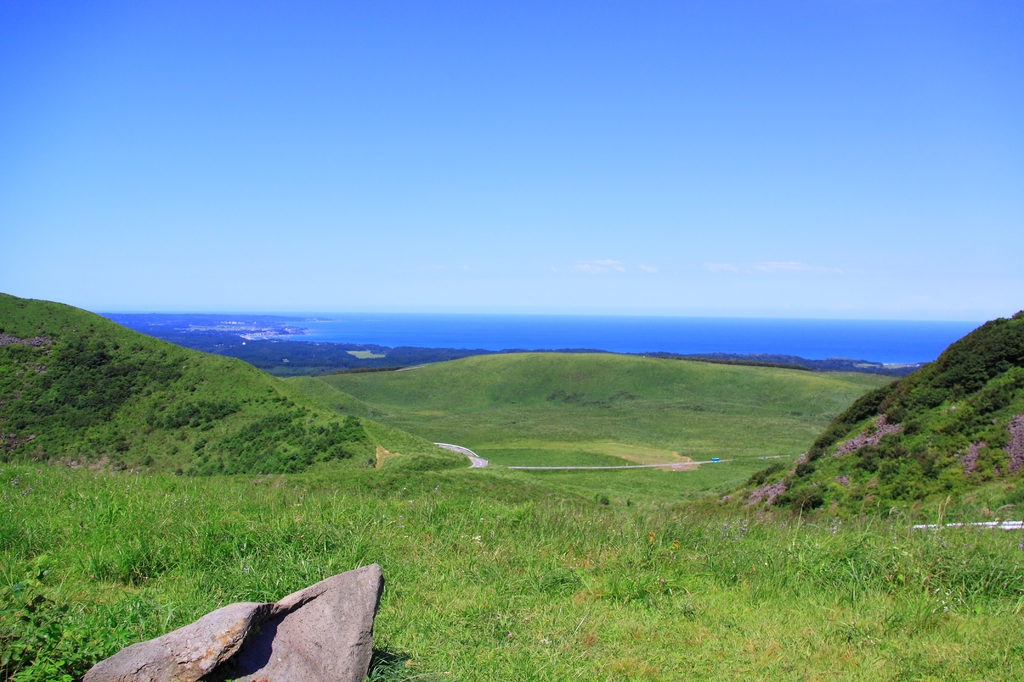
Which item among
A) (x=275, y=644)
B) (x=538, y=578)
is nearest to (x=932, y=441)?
(x=538, y=578)

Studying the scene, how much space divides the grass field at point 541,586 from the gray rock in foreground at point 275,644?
1.08ft

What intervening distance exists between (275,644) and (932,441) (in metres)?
19.5

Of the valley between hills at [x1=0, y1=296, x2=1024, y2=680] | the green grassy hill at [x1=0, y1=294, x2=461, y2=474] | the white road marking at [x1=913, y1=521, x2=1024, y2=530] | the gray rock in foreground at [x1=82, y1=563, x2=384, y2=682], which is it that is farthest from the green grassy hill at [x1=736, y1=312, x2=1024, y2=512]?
the green grassy hill at [x1=0, y1=294, x2=461, y2=474]

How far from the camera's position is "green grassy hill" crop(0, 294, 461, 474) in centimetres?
3269

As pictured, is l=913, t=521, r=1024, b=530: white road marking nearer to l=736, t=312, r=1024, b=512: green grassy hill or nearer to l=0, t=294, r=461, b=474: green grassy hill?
l=736, t=312, r=1024, b=512: green grassy hill

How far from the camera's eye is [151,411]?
37406 millimetres

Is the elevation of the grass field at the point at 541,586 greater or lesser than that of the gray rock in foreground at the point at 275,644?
lesser

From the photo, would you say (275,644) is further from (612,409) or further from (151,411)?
(612,409)

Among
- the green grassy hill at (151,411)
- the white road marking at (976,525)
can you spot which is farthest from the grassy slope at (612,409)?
the white road marking at (976,525)

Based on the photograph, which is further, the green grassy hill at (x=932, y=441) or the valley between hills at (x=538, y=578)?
the green grassy hill at (x=932, y=441)

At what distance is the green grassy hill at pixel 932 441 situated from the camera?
15.5 meters

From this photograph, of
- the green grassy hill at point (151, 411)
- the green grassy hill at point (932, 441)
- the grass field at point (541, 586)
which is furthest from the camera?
the green grassy hill at point (151, 411)

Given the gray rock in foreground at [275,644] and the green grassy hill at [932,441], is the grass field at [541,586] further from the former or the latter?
the green grassy hill at [932,441]

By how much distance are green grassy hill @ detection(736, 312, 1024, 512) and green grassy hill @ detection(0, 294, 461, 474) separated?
64.4 ft
